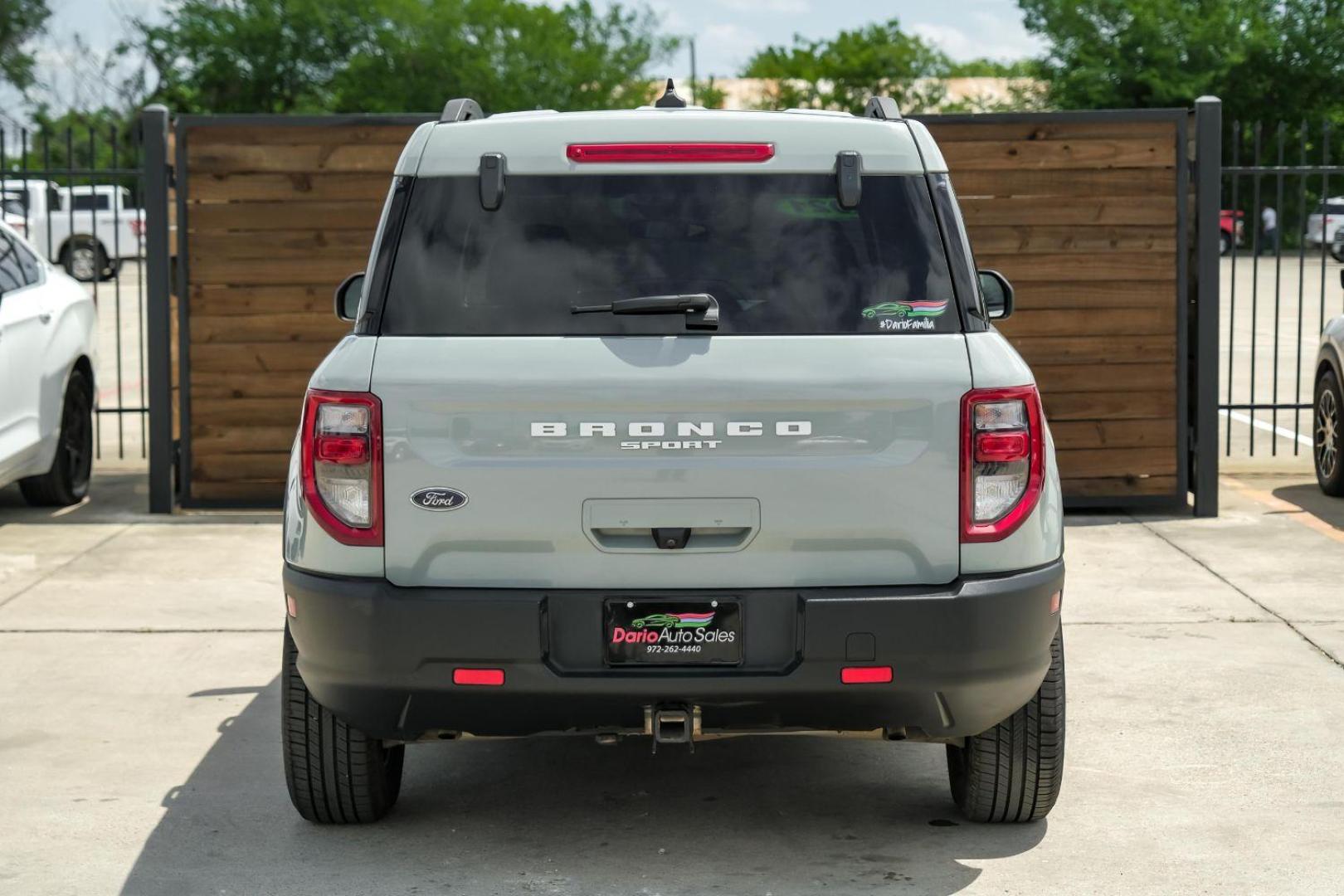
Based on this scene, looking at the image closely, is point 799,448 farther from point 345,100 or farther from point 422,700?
point 345,100

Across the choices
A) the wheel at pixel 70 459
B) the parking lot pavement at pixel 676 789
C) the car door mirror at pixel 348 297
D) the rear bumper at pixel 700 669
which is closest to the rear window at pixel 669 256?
the rear bumper at pixel 700 669

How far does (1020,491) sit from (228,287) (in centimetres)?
670

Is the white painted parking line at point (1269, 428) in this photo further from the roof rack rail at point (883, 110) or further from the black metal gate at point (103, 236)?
the roof rack rail at point (883, 110)

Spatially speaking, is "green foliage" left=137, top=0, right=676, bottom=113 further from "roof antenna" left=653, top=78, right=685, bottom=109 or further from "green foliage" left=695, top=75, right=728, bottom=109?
"roof antenna" left=653, top=78, right=685, bottom=109

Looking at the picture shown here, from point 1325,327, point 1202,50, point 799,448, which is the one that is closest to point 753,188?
point 799,448

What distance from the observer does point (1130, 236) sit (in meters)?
10.0

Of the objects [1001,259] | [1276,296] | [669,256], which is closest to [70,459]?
[1001,259]

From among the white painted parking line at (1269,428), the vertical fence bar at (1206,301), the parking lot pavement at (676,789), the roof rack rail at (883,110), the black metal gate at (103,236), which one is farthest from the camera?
the white painted parking line at (1269,428)

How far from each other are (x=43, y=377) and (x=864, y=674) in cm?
685

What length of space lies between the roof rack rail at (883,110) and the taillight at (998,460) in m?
0.93

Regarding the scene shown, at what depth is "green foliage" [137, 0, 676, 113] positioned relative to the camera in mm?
52000

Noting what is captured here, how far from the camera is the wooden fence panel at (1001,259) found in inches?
392

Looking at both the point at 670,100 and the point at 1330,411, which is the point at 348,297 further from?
the point at 1330,411

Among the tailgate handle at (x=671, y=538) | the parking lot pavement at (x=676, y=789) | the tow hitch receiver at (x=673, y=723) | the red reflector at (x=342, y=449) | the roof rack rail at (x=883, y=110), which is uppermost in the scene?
the roof rack rail at (x=883, y=110)
